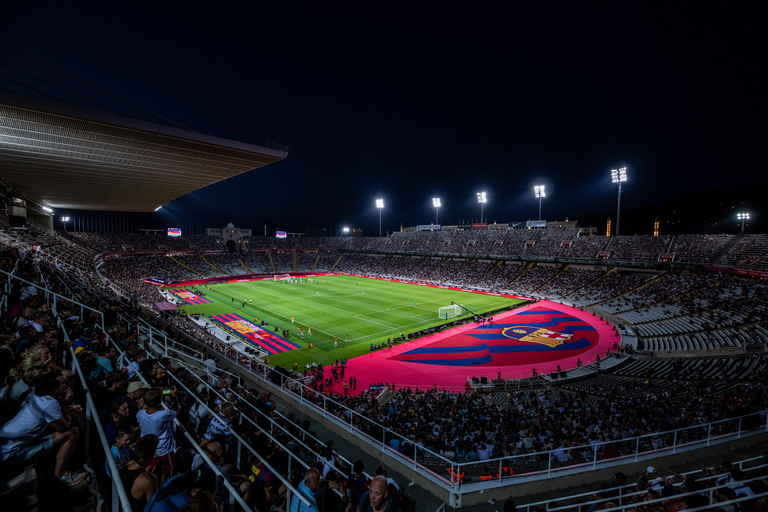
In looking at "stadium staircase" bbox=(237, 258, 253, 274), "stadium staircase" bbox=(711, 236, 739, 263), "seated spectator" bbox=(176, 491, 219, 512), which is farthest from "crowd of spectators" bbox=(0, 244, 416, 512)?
"stadium staircase" bbox=(237, 258, 253, 274)

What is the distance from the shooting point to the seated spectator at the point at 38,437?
9.33ft

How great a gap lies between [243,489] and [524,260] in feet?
199

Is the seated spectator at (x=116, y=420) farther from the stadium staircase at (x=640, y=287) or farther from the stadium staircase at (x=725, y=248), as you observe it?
the stadium staircase at (x=725, y=248)

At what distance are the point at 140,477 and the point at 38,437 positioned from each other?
1.12 m

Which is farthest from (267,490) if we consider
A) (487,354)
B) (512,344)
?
(512,344)

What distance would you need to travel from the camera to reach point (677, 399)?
14336mm

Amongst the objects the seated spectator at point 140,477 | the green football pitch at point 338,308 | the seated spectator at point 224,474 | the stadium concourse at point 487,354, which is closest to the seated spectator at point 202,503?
the seated spectator at point 140,477

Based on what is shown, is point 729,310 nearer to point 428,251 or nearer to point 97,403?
point 97,403

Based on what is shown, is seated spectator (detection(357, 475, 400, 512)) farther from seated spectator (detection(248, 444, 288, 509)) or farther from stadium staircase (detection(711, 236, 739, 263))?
stadium staircase (detection(711, 236, 739, 263))

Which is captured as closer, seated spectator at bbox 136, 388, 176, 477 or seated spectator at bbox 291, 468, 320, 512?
seated spectator at bbox 291, 468, 320, 512

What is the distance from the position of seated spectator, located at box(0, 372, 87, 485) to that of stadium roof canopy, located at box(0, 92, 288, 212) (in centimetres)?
2044

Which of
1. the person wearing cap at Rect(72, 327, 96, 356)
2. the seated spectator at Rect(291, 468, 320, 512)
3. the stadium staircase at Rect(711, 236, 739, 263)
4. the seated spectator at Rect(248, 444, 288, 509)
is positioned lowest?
the seated spectator at Rect(248, 444, 288, 509)

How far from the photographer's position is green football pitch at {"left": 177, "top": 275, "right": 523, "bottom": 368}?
92.9 feet

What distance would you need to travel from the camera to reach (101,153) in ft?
80.5
